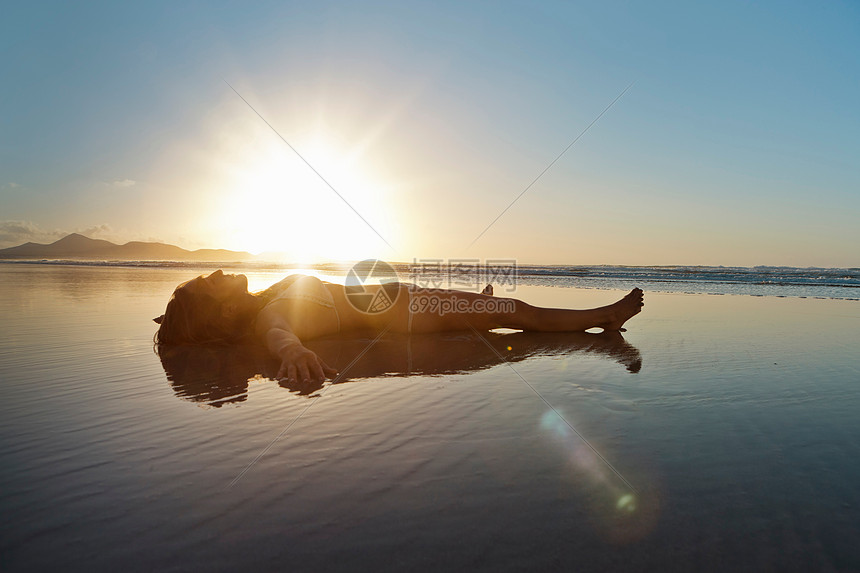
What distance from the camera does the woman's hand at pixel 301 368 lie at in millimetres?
3426

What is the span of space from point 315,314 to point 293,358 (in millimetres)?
1612

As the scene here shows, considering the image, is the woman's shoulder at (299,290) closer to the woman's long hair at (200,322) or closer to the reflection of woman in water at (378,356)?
the woman's long hair at (200,322)

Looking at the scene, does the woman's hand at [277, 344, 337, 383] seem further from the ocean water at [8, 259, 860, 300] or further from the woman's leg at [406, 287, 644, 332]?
the ocean water at [8, 259, 860, 300]

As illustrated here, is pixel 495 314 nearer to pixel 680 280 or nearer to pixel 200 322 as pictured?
pixel 200 322

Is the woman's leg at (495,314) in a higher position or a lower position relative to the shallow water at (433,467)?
higher

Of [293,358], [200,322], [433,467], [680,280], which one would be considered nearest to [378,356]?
[293,358]

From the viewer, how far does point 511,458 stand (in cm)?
203

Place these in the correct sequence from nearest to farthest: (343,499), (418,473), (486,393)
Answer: (343,499) → (418,473) → (486,393)

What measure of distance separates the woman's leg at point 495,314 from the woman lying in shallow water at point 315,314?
0.01 meters

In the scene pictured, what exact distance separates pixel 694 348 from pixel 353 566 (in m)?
4.72

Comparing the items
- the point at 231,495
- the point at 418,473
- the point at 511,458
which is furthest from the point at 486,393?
the point at 231,495

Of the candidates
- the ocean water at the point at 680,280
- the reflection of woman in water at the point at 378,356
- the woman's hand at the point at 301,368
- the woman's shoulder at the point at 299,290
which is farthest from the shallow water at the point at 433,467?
the ocean water at the point at 680,280

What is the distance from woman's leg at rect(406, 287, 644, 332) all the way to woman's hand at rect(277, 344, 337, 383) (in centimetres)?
222

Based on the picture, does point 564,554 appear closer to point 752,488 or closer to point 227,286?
point 752,488
